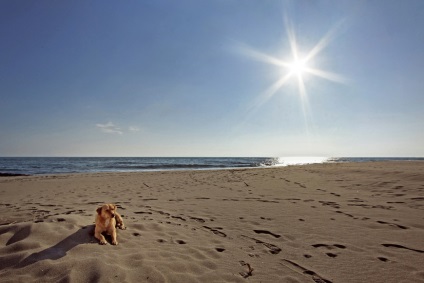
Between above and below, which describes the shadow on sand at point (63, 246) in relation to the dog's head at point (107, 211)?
below

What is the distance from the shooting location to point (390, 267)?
12.2 ft

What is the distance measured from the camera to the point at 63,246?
162 inches

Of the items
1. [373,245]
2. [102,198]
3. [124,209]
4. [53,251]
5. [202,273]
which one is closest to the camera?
[202,273]

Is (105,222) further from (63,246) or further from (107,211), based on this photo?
(63,246)

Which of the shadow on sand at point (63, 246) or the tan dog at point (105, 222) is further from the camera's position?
the tan dog at point (105, 222)

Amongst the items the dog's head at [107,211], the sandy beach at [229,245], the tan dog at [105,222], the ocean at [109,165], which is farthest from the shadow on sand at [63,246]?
the ocean at [109,165]

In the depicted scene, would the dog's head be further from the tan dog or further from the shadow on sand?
the shadow on sand

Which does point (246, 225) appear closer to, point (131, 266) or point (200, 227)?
point (200, 227)

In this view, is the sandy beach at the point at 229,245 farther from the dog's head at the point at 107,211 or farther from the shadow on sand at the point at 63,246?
the dog's head at the point at 107,211

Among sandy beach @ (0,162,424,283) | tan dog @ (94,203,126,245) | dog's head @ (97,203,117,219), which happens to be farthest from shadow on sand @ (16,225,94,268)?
dog's head @ (97,203,117,219)

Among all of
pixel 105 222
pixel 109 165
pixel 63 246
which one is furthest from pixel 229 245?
pixel 109 165

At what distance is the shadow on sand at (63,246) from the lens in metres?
3.69

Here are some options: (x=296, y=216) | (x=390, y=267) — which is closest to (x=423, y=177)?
(x=296, y=216)

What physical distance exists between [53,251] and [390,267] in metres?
5.28
